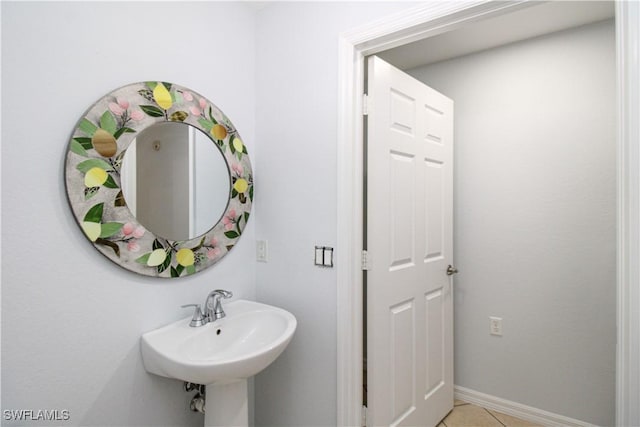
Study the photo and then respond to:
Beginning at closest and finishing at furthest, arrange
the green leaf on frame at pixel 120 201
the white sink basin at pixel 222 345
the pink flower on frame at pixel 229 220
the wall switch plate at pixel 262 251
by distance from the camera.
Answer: the white sink basin at pixel 222 345 → the green leaf on frame at pixel 120 201 → the pink flower on frame at pixel 229 220 → the wall switch plate at pixel 262 251

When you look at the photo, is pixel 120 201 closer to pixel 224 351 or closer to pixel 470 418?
pixel 224 351

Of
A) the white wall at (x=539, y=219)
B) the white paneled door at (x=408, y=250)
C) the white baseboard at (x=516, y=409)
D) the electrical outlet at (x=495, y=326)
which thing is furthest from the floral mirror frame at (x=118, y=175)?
the white baseboard at (x=516, y=409)

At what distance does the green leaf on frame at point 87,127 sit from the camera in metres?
1.24

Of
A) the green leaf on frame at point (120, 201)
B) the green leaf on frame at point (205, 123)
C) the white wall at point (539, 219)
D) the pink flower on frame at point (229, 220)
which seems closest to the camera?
the green leaf on frame at point (120, 201)

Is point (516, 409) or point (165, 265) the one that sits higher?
point (165, 265)

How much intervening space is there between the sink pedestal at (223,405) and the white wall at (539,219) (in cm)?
170

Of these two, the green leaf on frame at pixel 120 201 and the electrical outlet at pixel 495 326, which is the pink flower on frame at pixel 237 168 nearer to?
the green leaf on frame at pixel 120 201

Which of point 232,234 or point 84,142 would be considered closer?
point 84,142

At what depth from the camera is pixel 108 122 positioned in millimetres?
A: 1314

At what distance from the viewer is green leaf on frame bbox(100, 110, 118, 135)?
130cm

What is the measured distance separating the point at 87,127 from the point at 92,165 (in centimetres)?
13

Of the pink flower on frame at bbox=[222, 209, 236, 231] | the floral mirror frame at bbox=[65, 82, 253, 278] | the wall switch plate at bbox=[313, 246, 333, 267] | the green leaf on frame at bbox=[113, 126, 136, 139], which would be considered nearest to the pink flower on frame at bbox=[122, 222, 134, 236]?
the floral mirror frame at bbox=[65, 82, 253, 278]

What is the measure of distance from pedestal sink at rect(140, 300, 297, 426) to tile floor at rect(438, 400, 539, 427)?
54.0 inches

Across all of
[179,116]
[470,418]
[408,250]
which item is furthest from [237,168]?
[470,418]
